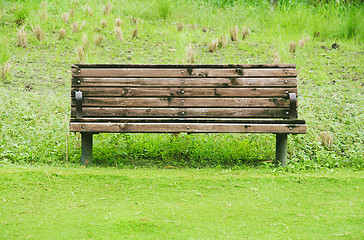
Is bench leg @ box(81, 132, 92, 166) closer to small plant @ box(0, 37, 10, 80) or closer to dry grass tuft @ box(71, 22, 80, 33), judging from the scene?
small plant @ box(0, 37, 10, 80)

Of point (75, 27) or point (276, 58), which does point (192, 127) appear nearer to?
point (276, 58)

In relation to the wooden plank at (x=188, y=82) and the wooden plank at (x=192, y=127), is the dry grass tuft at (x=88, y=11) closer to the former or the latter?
the wooden plank at (x=188, y=82)

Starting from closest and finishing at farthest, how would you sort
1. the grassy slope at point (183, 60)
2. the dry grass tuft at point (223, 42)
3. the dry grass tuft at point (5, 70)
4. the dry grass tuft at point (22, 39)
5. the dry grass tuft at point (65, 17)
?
the grassy slope at point (183, 60), the dry grass tuft at point (5, 70), the dry grass tuft at point (22, 39), the dry grass tuft at point (223, 42), the dry grass tuft at point (65, 17)

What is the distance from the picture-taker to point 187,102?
14.8ft

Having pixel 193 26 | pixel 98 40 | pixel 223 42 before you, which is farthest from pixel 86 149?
pixel 193 26

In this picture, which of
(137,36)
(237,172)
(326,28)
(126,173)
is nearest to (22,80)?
(137,36)

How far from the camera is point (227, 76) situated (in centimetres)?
452

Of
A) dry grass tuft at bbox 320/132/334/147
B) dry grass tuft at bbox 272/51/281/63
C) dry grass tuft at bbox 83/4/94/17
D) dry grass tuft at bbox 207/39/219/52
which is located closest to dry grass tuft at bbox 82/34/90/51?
dry grass tuft at bbox 207/39/219/52

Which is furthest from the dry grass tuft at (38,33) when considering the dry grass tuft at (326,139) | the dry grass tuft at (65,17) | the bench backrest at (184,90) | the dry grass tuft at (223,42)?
the dry grass tuft at (326,139)

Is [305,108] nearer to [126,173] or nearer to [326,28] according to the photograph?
[126,173]

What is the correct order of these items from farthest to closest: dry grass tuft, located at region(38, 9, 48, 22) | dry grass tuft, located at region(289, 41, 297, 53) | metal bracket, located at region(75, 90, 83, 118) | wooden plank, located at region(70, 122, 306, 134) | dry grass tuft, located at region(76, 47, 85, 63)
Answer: dry grass tuft, located at region(38, 9, 48, 22) < dry grass tuft, located at region(289, 41, 297, 53) < dry grass tuft, located at region(76, 47, 85, 63) < metal bracket, located at region(75, 90, 83, 118) < wooden plank, located at region(70, 122, 306, 134)

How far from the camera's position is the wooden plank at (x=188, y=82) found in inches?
175

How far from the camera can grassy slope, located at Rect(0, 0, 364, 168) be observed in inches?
192

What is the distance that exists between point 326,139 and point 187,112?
1733 millimetres
